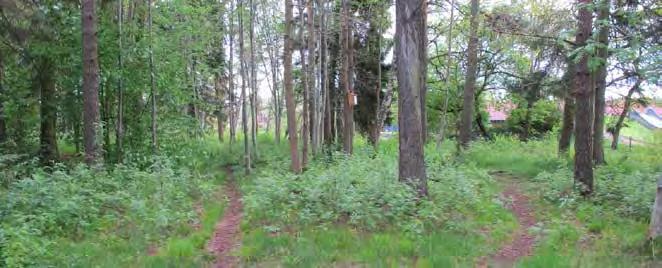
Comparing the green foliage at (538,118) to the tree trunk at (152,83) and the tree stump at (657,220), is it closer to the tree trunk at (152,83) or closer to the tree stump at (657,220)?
the tree trunk at (152,83)

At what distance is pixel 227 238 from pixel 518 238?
3.94 m

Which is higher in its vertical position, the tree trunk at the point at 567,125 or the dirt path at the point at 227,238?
the tree trunk at the point at 567,125

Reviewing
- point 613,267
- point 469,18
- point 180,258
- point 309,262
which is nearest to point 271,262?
point 309,262

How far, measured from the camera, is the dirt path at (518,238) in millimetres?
5682

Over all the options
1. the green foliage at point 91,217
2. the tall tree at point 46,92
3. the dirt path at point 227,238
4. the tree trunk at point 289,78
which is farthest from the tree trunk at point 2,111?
the dirt path at point 227,238

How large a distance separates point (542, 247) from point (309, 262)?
9.32ft

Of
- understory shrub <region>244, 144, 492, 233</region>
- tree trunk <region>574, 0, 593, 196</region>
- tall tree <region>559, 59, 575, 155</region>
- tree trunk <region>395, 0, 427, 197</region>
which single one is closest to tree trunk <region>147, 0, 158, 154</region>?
understory shrub <region>244, 144, 492, 233</region>

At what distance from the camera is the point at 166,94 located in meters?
12.8

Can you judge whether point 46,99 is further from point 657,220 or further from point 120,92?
point 657,220

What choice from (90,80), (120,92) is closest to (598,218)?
(90,80)

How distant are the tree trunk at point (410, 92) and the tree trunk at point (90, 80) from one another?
6118mm

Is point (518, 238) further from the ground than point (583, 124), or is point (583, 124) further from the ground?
point (583, 124)

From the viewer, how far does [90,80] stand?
9.82m

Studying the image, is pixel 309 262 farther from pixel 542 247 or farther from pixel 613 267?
pixel 613 267
